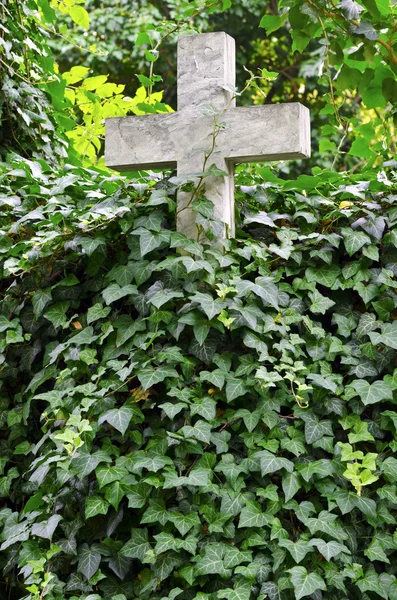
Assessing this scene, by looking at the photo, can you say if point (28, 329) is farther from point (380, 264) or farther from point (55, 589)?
point (380, 264)

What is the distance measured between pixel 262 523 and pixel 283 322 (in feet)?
1.95

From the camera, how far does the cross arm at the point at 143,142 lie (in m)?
2.63

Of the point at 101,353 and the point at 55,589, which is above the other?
the point at 101,353

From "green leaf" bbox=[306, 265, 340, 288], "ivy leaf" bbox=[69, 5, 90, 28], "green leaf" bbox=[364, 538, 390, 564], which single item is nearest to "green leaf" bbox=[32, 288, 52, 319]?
"green leaf" bbox=[306, 265, 340, 288]

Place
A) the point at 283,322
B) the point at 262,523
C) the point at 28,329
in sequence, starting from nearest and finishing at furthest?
the point at 262,523 → the point at 283,322 → the point at 28,329

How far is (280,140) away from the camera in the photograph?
247 centimetres

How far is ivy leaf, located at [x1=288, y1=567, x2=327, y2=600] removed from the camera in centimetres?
219

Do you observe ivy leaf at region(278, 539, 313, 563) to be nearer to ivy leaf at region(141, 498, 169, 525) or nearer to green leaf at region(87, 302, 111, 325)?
ivy leaf at region(141, 498, 169, 525)

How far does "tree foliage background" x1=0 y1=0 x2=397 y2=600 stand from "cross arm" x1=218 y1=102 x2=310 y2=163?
0.64ft

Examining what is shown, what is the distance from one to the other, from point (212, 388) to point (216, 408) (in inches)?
2.6

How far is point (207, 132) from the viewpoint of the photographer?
2.58 m

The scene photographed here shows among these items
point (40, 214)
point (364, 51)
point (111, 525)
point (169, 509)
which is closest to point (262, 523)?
point (169, 509)

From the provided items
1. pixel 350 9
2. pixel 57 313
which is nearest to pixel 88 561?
pixel 57 313

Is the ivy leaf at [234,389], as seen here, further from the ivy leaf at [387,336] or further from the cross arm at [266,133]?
the cross arm at [266,133]
